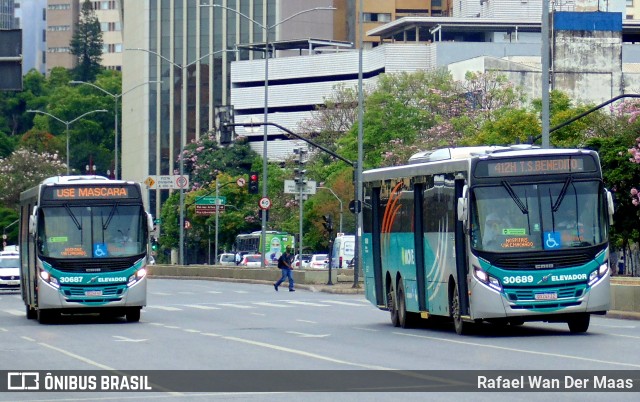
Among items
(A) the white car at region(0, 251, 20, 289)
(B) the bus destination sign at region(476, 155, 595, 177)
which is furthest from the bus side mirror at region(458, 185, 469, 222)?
(A) the white car at region(0, 251, 20, 289)

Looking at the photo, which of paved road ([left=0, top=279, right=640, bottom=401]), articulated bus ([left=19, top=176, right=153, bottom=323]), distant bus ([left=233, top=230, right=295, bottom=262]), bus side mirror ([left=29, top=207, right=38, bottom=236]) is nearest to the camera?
paved road ([left=0, top=279, right=640, bottom=401])

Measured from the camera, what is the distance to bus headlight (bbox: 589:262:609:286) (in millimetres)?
25641

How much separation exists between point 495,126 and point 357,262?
89.5ft

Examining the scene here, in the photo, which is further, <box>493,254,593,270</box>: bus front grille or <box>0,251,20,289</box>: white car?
<box>0,251,20,289</box>: white car

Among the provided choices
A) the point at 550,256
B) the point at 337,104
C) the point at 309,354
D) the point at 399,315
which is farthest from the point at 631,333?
the point at 337,104

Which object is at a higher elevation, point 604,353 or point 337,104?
point 337,104

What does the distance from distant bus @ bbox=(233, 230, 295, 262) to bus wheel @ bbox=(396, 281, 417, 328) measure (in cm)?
6150

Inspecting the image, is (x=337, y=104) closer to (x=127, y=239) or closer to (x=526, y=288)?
(x=127, y=239)

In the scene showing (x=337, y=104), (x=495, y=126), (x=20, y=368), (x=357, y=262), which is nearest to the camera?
(x=20, y=368)

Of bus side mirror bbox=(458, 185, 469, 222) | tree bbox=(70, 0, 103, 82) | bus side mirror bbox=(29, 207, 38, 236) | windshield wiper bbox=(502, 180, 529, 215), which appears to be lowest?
bus side mirror bbox=(29, 207, 38, 236)

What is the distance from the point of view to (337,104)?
109438mm

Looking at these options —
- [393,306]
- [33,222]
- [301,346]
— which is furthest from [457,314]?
[33,222]

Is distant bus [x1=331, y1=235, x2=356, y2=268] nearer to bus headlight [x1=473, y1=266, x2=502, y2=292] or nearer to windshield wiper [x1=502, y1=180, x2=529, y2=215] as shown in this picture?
windshield wiper [x1=502, y1=180, x2=529, y2=215]

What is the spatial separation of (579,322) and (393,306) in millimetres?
4782
